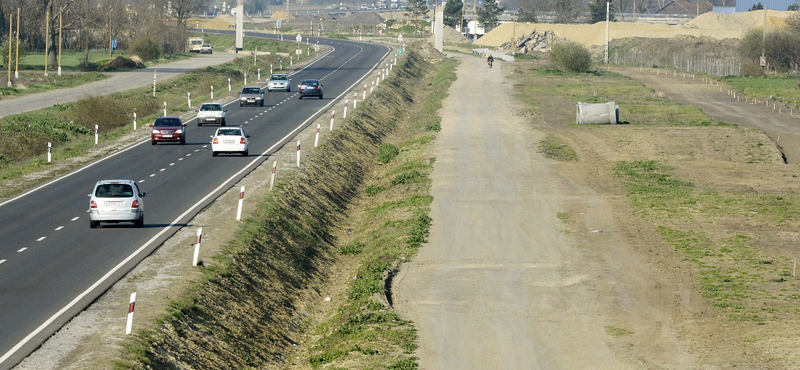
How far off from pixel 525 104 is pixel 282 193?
44.4 metres

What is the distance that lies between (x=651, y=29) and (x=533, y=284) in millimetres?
146439

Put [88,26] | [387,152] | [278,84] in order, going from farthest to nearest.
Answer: [88,26]
[278,84]
[387,152]

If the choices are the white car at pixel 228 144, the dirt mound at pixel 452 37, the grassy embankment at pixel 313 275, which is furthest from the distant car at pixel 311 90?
the dirt mound at pixel 452 37

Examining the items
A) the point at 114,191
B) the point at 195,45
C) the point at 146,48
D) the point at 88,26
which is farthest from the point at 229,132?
the point at 195,45

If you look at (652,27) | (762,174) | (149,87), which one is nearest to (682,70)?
(652,27)

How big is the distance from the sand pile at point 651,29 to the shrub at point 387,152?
11334cm

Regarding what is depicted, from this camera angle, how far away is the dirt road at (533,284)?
21422 millimetres

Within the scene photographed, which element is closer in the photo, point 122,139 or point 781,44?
point 122,139

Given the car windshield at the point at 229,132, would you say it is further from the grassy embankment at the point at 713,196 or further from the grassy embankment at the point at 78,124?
the grassy embankment at the point at 713,196

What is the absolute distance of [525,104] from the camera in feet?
259

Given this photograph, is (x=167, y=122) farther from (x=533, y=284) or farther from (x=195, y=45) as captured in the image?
(x=195, y=45)

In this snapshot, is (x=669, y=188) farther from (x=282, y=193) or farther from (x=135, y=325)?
(x=135, y=325)

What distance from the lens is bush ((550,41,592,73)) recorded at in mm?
110875

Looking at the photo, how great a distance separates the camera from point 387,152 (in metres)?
53.9
